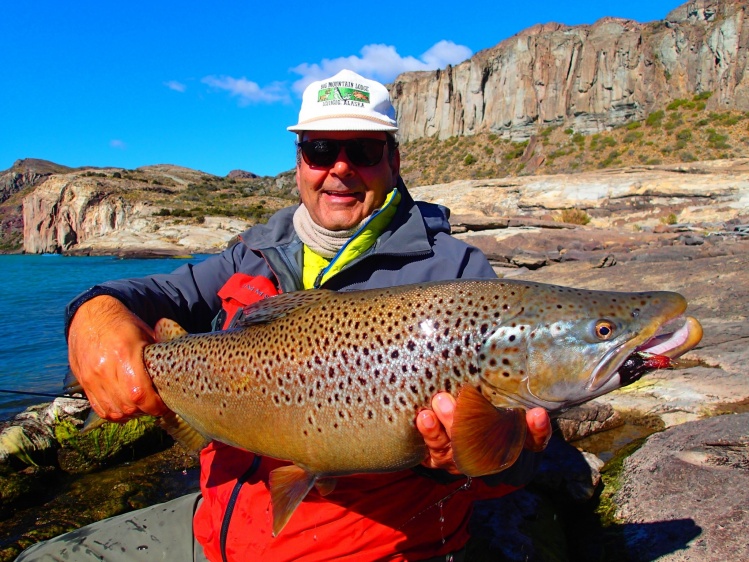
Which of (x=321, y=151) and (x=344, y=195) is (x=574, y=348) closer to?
(x=344, y=195)

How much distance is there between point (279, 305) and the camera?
274cm

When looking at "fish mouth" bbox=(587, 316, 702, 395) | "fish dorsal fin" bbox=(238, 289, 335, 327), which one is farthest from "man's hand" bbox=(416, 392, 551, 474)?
"fish dorsal fin" bbox=(238, 289, 335, 327)

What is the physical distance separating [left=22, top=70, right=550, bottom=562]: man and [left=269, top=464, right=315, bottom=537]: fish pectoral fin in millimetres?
174

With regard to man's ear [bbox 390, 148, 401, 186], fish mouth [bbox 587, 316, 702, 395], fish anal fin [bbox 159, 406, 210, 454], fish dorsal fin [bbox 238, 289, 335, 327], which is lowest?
fish anal fin [bbox 159, 406, 210, 454]

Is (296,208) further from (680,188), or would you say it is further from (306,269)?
(680,188)

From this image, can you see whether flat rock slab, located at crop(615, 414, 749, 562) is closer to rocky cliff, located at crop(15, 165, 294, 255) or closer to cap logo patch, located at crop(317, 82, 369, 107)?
cap logo patch, located at crop(317, 82, 369, 107)

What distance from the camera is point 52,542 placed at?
3.16 meters

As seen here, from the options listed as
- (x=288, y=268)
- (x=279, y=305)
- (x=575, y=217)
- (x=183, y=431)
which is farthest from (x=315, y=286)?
(x=575, y=217)

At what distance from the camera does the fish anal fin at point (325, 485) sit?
239 centimetres

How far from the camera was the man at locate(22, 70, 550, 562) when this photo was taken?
249cm

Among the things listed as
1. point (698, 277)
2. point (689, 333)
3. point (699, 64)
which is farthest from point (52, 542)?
point (699, 64)

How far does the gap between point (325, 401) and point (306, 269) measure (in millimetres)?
1194

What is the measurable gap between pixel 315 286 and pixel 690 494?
109 inches

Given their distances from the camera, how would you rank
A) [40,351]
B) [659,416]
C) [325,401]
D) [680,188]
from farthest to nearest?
[680,188] → [40,351] → [659,416] → [325,401]
